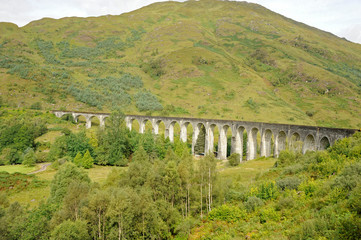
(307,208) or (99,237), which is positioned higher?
(307,208)

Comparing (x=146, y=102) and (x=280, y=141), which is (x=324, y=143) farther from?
(x=146, y=102)

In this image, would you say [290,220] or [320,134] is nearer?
[290,220]

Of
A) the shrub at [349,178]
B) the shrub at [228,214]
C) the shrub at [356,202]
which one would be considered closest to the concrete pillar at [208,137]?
the shrub at [228,214]

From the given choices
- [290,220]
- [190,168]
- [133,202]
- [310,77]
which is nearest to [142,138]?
[190,168]

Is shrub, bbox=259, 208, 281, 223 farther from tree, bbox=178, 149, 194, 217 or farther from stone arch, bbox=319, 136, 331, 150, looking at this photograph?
stone arch, bbox=319, 136, 331, 150

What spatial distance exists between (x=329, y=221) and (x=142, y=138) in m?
47.0

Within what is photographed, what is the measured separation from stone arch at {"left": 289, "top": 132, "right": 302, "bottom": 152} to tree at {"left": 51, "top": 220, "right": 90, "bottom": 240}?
108ft

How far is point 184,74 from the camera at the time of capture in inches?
5295

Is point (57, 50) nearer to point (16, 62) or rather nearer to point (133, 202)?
point (16, 62)

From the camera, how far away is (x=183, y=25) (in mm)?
198000

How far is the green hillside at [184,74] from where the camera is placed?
9994 centimetres

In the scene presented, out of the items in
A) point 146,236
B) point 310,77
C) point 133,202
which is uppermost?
point 310,77

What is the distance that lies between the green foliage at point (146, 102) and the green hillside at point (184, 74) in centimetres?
48

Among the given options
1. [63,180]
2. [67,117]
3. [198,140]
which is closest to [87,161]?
[63,180]
